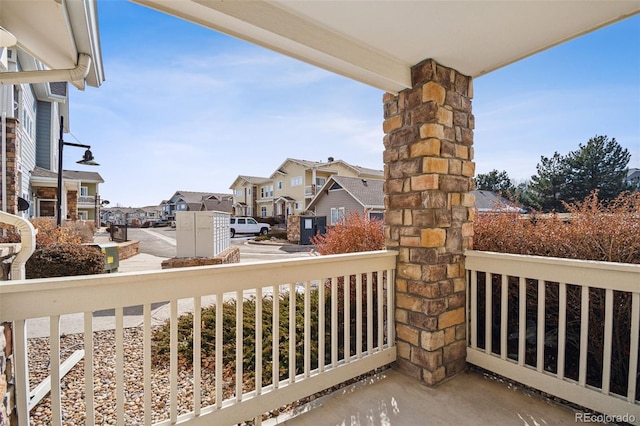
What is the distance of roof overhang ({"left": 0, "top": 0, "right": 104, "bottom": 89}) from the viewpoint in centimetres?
160

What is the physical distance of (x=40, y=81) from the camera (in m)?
1.94

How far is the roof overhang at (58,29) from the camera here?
5.24 ft

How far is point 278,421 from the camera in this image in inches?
76.1

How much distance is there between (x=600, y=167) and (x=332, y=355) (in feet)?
53.9

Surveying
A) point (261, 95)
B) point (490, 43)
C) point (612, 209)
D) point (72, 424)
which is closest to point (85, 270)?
point (72, 424)

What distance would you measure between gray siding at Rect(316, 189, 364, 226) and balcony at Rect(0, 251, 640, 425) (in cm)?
1227

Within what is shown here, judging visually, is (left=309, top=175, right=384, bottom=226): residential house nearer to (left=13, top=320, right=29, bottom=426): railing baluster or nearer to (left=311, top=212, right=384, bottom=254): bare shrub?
(left=311, top=212, right=384, bottom=254): bare shrub

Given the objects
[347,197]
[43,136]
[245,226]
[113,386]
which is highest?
[43,136]

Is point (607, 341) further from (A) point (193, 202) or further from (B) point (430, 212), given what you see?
(A) point (193, 202)

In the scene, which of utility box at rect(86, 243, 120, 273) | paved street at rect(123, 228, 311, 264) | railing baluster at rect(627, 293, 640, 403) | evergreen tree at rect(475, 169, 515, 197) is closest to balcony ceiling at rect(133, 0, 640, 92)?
railing baluster at rect(627, 293, 640, 403)

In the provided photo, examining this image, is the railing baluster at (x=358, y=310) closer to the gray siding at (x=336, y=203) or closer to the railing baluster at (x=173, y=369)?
the railing baluster at (x=173, y=369)

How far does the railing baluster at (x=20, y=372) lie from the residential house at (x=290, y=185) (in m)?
18.8

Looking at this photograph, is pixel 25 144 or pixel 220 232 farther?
pixel 25 144

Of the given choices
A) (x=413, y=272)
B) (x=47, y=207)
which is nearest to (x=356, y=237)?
(x=413, y=272)
